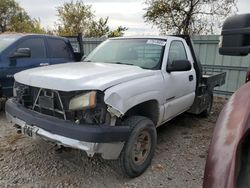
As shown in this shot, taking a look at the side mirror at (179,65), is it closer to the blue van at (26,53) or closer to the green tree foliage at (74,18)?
the blue van at (26,53)

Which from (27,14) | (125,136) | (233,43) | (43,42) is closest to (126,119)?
(125,136)

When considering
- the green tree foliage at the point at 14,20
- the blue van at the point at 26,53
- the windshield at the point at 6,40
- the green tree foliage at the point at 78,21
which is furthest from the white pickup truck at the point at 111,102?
the green tree foliage at the point at 14,20

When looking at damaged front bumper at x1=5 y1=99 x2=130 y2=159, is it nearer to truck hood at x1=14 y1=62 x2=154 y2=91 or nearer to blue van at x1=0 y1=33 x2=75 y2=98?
truck hood at x1=14 y1=62 x2=154 y2=91

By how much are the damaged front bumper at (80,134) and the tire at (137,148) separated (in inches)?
5.3

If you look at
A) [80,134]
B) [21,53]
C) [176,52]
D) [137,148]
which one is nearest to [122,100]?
[80,134]

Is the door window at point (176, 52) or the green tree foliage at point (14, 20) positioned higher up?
the green tree foliage at point (14, 20)

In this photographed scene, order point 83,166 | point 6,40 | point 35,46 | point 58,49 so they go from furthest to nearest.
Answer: point 58,49
point 35,46
point 6,40
point 83,166

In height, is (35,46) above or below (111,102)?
above

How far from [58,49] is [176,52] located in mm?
3460

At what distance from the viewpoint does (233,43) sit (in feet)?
5.13

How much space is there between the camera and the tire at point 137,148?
9.65 feet

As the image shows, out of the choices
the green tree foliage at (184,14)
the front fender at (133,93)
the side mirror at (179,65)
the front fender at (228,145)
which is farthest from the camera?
the green tree foliage at (184,14)

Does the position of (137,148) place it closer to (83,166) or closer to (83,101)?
(83,166)

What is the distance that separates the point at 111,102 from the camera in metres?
2.62
